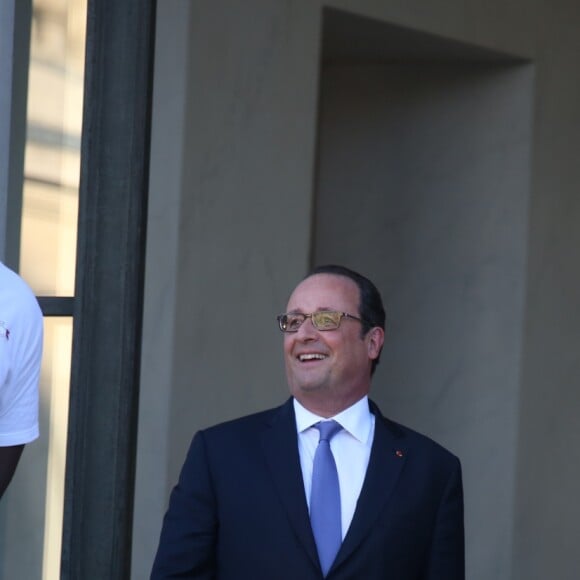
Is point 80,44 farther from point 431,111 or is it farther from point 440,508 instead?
point 440,508

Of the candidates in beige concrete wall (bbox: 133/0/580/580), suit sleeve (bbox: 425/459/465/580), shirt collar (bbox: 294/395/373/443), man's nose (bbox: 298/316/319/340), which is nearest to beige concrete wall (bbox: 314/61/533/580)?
beige concrete wall (bbox: 133/0/580/580)

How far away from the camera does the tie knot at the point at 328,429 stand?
3.16 m

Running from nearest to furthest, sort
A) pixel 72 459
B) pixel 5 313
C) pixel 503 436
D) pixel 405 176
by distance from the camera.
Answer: pixel 5 313, pixel 72 459, pixel 503 436, pixel 405 176

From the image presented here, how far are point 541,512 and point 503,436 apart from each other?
14.7 inches

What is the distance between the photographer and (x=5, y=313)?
3045 millimetres

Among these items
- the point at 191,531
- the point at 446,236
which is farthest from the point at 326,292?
the point at 446,236

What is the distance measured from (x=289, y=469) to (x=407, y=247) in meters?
3.11

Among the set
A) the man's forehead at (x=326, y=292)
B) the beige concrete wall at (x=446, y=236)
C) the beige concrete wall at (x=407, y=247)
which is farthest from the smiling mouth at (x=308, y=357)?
the beige concrete wall at (x=446, y=236)

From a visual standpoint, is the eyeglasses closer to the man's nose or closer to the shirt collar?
the man's nose

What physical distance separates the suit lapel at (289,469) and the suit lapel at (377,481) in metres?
0.09

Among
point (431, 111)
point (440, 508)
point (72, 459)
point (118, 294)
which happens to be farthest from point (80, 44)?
point (440, 508)

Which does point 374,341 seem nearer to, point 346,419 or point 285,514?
point 346,419

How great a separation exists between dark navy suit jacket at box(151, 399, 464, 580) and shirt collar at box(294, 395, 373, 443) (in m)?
0.02

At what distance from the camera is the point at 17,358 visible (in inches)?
120
